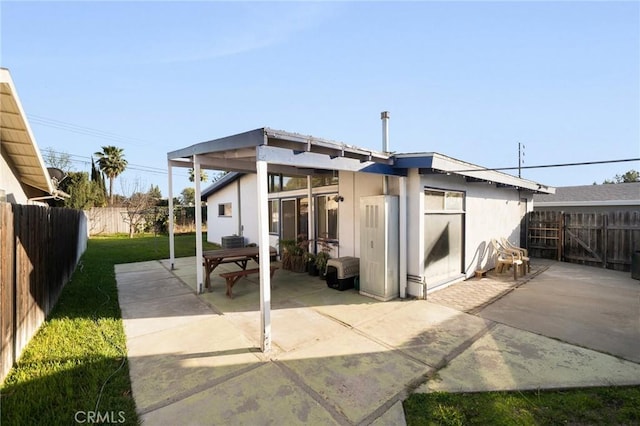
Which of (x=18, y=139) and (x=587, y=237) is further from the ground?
(x=18, y=139)

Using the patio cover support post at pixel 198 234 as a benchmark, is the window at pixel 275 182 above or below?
above

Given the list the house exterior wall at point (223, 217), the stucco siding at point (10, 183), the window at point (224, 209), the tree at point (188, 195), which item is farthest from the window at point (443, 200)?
Answer: the tree at point (188, 195)

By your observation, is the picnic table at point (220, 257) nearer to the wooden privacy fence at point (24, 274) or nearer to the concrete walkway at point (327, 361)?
the concrete walkway at point (327, 361)

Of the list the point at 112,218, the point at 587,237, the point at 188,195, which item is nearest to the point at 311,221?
the point at 587,237

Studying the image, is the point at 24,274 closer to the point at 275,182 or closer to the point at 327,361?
the point at 327,361

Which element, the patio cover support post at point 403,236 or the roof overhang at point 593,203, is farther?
the roof overhang at point 593,203

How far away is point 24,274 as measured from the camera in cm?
369

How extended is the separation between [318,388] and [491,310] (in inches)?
153

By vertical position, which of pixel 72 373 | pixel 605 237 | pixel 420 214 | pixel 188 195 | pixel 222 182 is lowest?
pixel 72 373

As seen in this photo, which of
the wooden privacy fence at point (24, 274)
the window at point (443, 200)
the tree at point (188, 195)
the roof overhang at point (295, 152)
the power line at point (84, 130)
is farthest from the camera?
the tree at point (188, 195)

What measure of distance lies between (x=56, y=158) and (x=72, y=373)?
28853 millimetres

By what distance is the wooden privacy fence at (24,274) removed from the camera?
3.06 meters

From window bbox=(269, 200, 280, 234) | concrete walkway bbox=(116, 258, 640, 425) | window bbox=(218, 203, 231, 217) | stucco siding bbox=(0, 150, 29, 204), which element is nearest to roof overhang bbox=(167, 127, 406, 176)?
concrete walkway bbox=(116, 258, 640, 425)

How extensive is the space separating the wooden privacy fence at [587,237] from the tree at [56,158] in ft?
105
